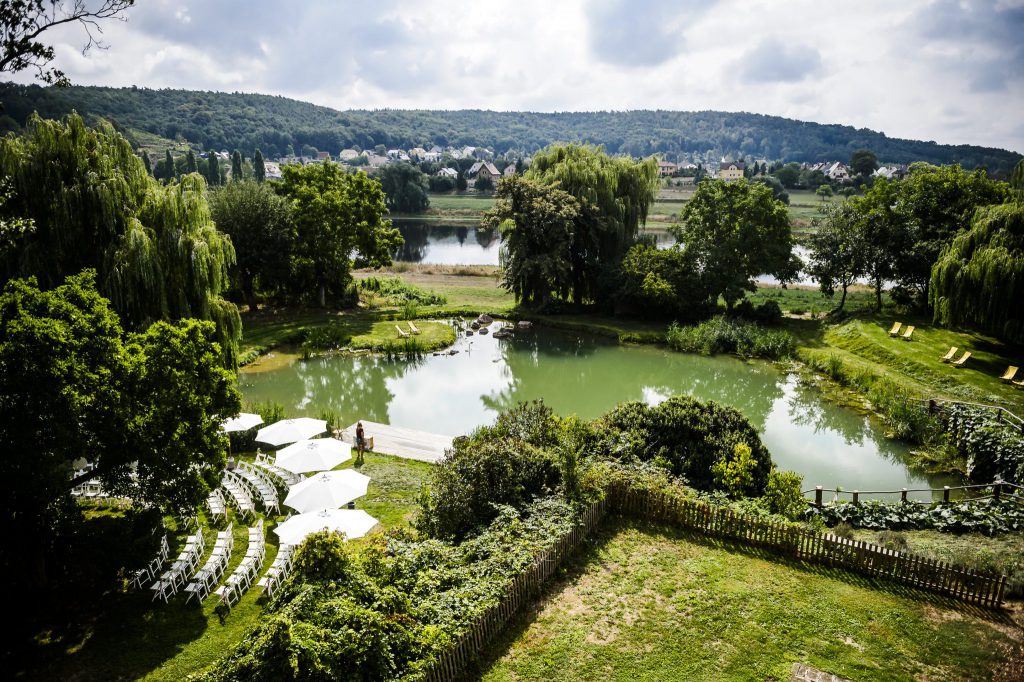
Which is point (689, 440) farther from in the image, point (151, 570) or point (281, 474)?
point (151, 570)

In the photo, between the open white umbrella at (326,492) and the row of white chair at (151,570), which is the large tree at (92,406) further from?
the open white umbrella at (326,492)

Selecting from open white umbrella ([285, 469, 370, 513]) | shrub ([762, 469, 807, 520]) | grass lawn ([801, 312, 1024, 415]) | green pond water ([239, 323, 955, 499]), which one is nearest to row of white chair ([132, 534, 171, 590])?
open white umbrella ([285, 469, 370, 513])

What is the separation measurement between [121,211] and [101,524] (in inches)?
401

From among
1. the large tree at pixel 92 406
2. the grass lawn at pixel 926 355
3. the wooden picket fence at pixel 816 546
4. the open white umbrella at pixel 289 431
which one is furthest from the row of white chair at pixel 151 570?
the grass lawn at pixel 926 355

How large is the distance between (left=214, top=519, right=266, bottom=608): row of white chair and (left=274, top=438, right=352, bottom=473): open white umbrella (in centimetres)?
265

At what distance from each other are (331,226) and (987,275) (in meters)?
32.9

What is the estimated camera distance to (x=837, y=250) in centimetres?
3416

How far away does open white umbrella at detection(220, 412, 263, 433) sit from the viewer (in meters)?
18.6

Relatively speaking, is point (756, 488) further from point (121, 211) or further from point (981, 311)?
point (121, 211)

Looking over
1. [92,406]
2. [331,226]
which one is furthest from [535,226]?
[92,406]

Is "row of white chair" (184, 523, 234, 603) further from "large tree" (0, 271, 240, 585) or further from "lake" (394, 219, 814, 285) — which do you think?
"lake" (394, 219, 814, 285)

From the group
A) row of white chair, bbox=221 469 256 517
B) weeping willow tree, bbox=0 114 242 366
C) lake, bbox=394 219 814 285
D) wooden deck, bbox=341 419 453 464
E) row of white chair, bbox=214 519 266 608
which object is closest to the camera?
row of white chair, bbox=214 519 266 608

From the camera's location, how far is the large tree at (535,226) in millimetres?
A: 35281

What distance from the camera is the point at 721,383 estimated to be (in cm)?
2734
